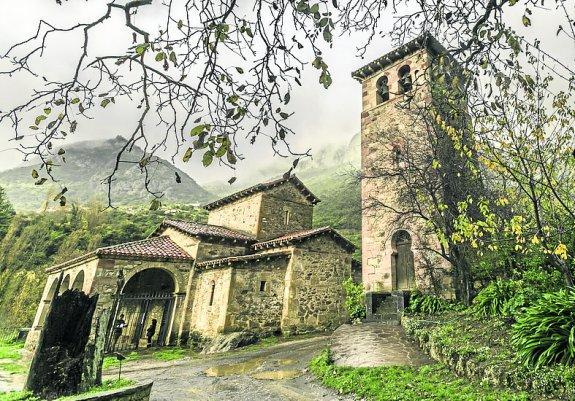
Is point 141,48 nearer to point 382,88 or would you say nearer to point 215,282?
point 215,282

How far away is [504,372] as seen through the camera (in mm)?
5012

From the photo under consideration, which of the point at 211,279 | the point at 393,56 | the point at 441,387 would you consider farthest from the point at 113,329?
the point at 393,56

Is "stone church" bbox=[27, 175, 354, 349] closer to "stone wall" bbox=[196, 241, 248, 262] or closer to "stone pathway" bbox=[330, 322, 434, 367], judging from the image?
"stone wall" bbox=[196, 241, 248, 262]

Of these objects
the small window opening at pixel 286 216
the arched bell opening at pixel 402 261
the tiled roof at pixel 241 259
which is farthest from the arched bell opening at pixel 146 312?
the arched bell opening at pixel 402 261

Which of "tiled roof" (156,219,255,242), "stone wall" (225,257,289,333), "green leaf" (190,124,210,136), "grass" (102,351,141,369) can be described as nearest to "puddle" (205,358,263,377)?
"stone wall" (225,257,289,333)

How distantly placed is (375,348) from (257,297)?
23.9ft

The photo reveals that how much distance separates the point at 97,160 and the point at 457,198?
122 metres

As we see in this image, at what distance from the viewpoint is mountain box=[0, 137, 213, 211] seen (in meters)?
71.8

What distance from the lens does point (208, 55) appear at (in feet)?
9.20

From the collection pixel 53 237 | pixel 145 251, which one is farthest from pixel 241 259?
pixel 53 237

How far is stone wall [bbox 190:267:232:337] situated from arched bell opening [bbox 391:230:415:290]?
22.6 feet

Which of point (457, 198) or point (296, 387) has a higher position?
point (457, 198)

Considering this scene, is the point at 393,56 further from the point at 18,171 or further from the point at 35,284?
the point at 18,171

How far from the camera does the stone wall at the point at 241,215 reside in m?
20.0
